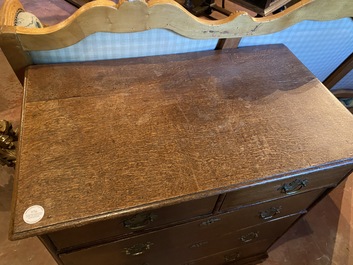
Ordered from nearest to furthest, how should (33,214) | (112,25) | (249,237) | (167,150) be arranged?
(33,214)
(167,150)
(112,25)
(249,237)

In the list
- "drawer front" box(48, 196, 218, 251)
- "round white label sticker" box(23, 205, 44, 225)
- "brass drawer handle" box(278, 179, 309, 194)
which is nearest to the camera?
"round white label sticker" box(23, 205, 44, 225)

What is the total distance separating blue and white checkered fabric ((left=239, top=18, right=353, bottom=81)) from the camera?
0.97 metres

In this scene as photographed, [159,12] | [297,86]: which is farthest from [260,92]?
[159,12]

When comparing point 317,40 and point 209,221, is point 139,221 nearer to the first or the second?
point 209,221

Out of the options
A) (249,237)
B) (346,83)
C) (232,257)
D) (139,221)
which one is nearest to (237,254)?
(232,257)

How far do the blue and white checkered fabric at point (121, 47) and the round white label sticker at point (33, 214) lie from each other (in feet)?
1.51

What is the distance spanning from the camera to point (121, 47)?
81 cm

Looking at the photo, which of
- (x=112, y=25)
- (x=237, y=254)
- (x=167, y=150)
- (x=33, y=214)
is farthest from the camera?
(x=237, y=254)

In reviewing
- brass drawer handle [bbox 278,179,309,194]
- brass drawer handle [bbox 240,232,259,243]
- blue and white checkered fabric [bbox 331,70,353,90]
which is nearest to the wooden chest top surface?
brass drawer handle [bbox 278,179,309,194]

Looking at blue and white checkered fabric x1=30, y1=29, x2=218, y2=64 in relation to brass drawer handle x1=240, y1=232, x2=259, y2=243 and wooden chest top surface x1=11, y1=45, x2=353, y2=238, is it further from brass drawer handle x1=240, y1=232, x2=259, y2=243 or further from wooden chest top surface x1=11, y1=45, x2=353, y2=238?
brass drawer handle x1=240, y1=232, x2=259, y2=243

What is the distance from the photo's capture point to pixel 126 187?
56 centimetres

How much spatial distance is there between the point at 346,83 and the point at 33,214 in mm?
1832

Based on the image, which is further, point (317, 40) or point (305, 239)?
point (305, 239)

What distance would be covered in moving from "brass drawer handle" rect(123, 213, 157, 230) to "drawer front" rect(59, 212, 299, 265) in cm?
10
